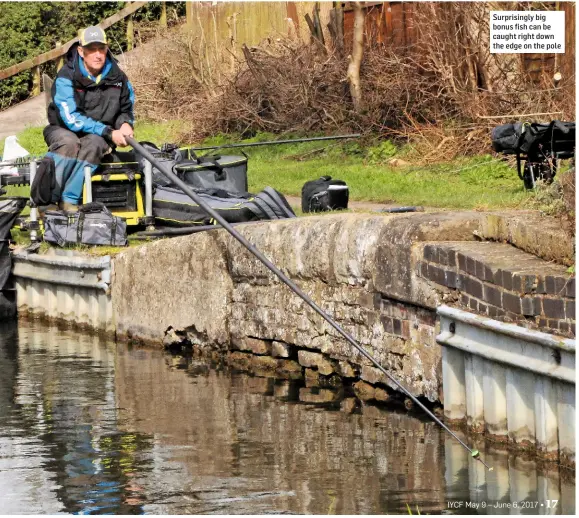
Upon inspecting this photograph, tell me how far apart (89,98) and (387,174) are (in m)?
4.01

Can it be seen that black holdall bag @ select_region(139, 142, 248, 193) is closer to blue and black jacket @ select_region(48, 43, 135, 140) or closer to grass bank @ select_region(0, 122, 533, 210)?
blue and black jacket @ select_region(48, 43, 135, 140)

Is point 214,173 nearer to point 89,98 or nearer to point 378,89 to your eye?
point 89,98

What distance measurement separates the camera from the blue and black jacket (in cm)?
1366

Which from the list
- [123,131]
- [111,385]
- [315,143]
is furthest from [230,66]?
[111,385]

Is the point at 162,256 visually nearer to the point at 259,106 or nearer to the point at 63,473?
the point at 63,473

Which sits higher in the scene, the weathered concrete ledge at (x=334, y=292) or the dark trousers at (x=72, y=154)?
the dark trousers at (x=72, y=154)

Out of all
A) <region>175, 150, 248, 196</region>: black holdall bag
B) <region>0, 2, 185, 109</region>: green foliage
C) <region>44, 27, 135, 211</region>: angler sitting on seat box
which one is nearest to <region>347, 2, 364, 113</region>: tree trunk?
<region>175, 150, 248, 196</region>: black holdall bag

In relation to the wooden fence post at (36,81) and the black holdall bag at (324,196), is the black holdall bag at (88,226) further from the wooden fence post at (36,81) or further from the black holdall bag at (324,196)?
the wooden fence post at (36,81)

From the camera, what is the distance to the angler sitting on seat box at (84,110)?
13648 millimetres

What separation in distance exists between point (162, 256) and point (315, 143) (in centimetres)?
722

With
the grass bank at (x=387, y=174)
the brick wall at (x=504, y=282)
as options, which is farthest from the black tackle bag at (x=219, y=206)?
the brick wall at (x=504, y=282)

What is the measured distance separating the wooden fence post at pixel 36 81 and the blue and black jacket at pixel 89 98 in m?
15.1

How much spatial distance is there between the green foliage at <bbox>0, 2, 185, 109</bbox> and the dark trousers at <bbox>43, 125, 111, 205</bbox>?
15131mm

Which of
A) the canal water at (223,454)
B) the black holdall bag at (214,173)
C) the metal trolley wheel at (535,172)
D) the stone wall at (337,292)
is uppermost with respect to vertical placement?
the black holdall bag at (214,173)
